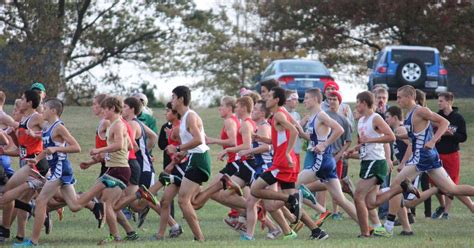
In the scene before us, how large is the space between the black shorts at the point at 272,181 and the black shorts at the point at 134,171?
183cm

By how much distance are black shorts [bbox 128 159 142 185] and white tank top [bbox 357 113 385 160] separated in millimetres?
2809

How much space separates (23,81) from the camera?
123 feet

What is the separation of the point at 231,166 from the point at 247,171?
37 cm

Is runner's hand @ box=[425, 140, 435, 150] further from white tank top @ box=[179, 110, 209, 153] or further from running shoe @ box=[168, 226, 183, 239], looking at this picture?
running shoe @ box=[168, 226, 183, 239]

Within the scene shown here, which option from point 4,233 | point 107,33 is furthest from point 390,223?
point 107,33

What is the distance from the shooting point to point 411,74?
103 ft

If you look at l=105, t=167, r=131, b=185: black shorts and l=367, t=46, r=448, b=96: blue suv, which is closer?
l=105, t=167, r=131, b=185: black shorts

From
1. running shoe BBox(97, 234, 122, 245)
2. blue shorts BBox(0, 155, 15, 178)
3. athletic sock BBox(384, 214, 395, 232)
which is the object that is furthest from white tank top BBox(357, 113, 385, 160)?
blue shorts BBox(0, 155, 15, 178)

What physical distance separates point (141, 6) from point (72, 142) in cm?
3633

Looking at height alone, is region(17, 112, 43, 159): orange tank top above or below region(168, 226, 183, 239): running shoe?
above

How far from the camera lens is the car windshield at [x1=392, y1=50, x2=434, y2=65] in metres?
32.8

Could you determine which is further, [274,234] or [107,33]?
[107,33]

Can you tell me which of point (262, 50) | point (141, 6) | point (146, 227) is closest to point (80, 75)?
point (141, 6)

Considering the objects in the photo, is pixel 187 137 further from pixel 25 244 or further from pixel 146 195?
pixel 25 244
